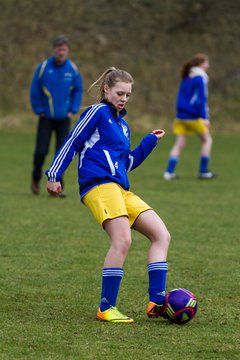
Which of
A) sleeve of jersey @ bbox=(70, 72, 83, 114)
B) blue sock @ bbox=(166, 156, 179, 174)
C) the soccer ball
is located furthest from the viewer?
blue sock @ bbox=(166, 156, 179, 174)

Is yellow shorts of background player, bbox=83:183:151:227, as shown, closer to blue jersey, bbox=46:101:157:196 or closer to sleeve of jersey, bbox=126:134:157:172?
blue jersey, bbox=46:101:157:196

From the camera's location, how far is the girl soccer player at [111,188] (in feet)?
20.7

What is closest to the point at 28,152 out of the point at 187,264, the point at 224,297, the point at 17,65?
the point at 17,65

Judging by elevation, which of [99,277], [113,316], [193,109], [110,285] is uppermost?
[193,109]

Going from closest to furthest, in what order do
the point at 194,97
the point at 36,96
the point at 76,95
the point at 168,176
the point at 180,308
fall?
the point at 180,308
the point at 36,96
the point at 76,95
the point at 194,97
the point at 168,176

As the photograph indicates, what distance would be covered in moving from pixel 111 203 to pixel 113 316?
0.76 metres

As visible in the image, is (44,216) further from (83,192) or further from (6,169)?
(6,169)

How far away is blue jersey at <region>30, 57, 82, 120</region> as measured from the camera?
1352cm

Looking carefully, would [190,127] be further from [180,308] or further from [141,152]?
[180,308]

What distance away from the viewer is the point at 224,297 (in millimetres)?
7125

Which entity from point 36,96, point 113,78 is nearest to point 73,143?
point 113,78

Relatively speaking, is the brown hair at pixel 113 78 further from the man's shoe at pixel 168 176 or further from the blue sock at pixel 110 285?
the man's shoe at pixel 168 176

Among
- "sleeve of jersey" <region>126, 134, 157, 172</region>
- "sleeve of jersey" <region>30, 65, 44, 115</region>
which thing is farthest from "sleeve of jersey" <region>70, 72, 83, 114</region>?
"sleeve of jersey" <region>126, 134, 157, 172</region>

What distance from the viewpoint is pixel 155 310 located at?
6.31 m
